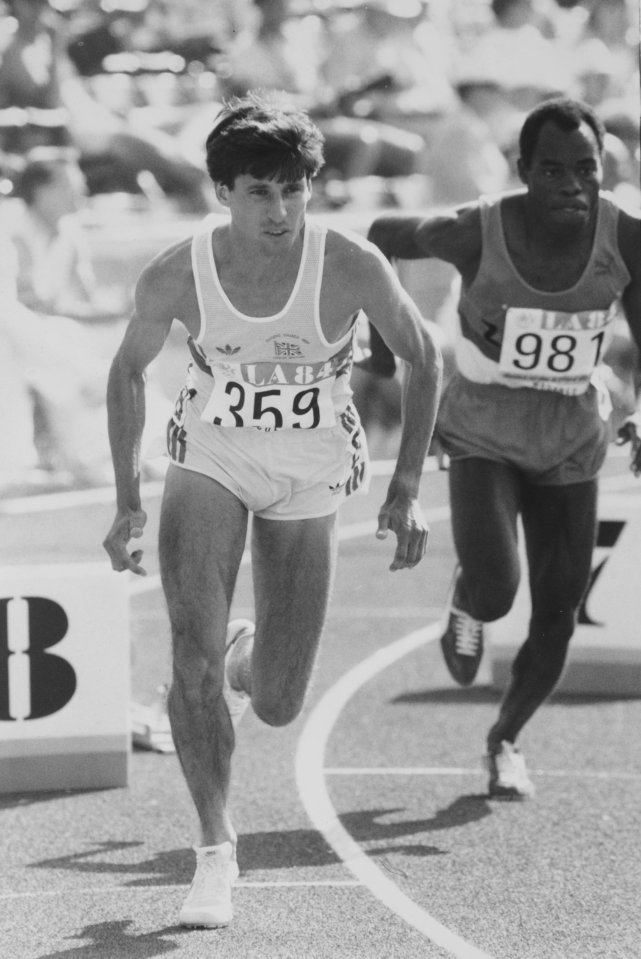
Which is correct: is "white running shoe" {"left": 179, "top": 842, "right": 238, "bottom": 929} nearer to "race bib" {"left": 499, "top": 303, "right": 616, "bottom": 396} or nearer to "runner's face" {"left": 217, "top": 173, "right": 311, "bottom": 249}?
"runner's face" {"left": 217, "top": 173, "right": 311, "bottom": 249}

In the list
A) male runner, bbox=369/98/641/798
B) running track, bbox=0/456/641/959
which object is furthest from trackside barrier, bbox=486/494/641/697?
male runner, bbox=369/98/641/798

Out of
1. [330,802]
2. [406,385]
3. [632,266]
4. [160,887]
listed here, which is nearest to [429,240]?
[632,266]

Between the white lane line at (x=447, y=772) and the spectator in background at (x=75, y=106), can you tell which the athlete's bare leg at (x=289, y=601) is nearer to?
the white lane line at (x=447, y=772)

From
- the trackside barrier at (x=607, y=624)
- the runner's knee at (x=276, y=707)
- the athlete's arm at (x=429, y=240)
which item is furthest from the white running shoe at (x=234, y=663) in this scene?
the trackside barrier at (x=607, y=624)

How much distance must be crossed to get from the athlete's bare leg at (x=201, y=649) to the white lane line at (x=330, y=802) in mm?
472

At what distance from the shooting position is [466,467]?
5.27 metres

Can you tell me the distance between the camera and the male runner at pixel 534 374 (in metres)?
5.02

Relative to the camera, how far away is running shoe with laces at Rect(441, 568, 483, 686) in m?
5.77

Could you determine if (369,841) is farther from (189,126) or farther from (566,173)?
(189,126)

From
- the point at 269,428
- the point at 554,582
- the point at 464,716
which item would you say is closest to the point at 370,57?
the point at 464,716

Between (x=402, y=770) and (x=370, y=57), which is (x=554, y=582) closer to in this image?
(x=402, y=770)

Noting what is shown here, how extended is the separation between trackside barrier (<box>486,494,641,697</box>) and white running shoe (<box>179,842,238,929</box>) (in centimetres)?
304

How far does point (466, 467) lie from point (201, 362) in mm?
1272

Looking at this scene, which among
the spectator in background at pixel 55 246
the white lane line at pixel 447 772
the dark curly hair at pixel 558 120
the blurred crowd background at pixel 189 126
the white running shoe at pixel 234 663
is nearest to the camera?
the white running shoe at pixel 234 663
